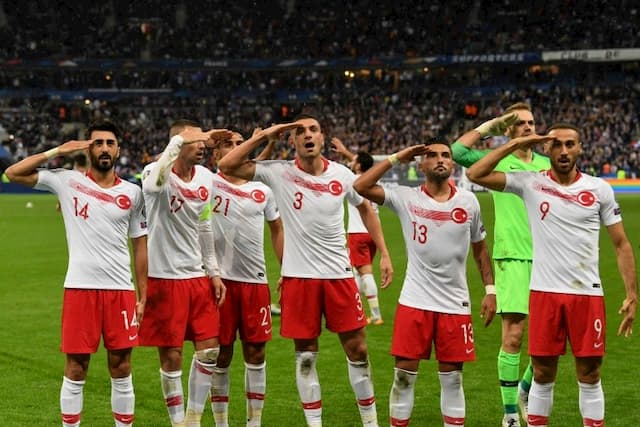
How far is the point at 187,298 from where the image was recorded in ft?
25.7

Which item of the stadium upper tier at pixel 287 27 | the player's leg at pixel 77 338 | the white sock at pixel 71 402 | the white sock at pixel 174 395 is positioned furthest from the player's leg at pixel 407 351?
the stadium upper tier at pixel 287 27

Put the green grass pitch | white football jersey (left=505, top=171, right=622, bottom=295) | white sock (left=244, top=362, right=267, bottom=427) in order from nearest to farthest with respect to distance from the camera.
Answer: white football jersey (left=505, top=171, right=622, bottom=295) → white sock (left=244, top=362, right=267, bottom=427) → the green grass pitch

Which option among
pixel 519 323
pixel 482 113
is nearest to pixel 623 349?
pixel 519 323

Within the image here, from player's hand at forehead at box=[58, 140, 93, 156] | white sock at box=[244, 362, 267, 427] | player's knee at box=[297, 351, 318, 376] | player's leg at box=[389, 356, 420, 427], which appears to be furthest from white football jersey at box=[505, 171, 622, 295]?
player's hand at forehead at box=[58, 140, 93, 156]

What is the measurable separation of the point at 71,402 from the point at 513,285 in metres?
3.66

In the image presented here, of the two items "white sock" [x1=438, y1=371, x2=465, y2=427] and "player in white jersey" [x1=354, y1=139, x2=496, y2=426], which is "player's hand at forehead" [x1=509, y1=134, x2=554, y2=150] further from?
"white sock" [x1=438, y1=371, x2=465, y2=427]

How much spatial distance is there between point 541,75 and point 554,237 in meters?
60.3

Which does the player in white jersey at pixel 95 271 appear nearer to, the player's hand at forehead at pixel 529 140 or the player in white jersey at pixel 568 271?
the player in white jersey at pixel 568 271

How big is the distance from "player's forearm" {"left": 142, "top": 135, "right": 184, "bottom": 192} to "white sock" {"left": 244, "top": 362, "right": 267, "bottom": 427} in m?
1.71

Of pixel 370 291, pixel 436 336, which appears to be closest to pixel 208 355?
pixel 436 336

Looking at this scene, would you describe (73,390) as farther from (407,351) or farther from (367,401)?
(407,351)

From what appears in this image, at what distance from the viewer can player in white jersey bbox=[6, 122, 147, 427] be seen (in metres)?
7.34

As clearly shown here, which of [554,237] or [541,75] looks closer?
[554,237]

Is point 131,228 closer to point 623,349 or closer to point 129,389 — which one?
point 129,389
